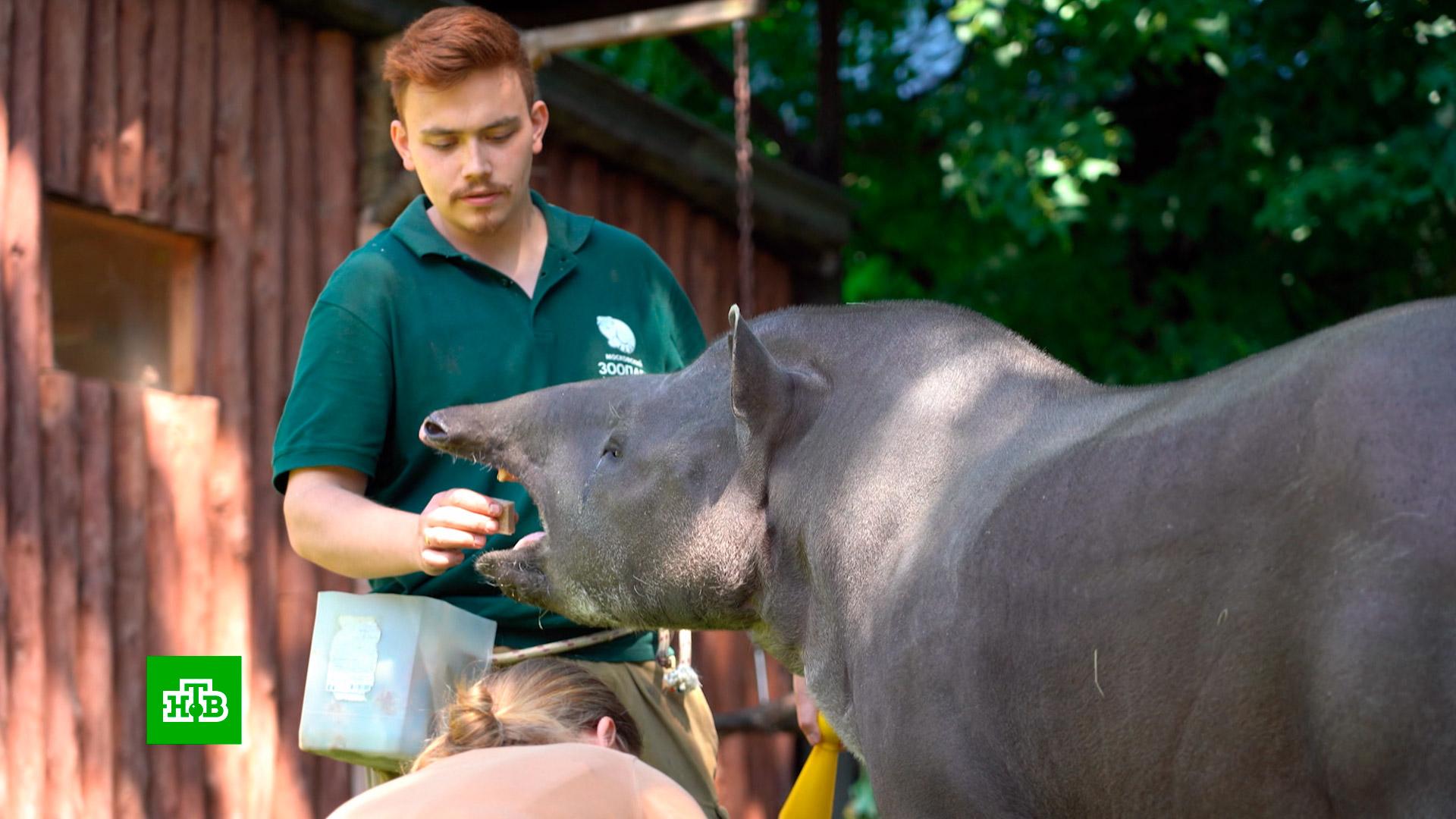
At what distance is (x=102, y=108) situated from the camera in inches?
247

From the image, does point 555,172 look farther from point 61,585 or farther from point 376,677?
point 376,677

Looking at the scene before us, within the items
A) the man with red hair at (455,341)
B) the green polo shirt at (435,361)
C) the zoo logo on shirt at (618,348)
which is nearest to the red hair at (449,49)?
the man with red hair at (455,341)

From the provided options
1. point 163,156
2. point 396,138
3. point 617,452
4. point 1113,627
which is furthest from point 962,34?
point 1113,627

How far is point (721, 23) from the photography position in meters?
7.64

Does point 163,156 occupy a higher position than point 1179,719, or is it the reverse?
point 163,156

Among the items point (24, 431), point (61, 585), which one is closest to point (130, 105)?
point (24, 431)

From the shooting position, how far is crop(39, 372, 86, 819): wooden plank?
5.80 meters

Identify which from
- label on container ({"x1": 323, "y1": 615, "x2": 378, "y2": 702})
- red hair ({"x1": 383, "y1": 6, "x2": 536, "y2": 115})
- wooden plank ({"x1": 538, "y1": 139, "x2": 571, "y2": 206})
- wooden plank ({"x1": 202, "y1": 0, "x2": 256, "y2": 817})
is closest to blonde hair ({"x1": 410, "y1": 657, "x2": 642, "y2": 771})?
label on container ({"x1": 323, "y1": 615, "x2": 378, "y2": 702})

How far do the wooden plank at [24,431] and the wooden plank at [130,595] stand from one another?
36cm

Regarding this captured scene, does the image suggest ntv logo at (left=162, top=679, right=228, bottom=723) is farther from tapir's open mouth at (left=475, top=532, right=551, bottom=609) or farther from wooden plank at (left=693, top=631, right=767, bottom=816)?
tapir's open mouth at (left=475, top=532, right=551, bottom=609)

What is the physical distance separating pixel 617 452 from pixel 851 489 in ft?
1.83

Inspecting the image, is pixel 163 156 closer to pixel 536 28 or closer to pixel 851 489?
pixel 536 28

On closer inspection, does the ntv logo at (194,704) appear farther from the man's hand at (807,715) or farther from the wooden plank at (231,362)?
the man's hand at (807,715)

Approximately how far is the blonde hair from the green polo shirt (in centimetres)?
A: 27
